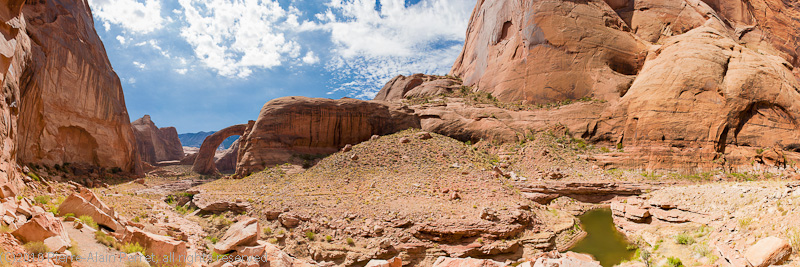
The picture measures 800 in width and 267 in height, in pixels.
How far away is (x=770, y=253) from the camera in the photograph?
8.15 metres

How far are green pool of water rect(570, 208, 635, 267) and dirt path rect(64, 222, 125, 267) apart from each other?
16012mm

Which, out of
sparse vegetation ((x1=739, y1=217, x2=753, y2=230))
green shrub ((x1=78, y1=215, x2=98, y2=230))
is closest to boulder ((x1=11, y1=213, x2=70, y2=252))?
green shrub ((x1=78, y1=215, x2=98, y2=230))

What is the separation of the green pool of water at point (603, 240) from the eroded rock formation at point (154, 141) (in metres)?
57.0

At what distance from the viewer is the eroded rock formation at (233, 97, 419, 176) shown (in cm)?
2814

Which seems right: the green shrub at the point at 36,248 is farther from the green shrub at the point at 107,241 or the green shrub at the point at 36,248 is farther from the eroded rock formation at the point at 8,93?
the eroded rock formation at the point at 8,93

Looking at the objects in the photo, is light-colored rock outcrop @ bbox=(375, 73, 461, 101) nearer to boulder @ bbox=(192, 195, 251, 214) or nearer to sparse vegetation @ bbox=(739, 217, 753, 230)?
boulder @ bbox=(192, 195, 251, 214)

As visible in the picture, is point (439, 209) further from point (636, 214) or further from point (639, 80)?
point (639, 80)

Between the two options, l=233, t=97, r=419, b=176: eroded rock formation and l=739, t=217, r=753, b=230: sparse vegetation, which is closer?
l=739, t=217, r=753, b=230: sparse vegetation

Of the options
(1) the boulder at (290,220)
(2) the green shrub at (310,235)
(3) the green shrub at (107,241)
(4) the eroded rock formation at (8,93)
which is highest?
(4) the eroded rock formation at (8,93)

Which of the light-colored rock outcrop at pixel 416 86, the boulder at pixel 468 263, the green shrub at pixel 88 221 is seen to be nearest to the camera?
the green shrub at pixel 88 221

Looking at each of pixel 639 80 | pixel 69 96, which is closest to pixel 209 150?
pixel 69 96

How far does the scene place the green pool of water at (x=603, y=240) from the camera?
15.2m

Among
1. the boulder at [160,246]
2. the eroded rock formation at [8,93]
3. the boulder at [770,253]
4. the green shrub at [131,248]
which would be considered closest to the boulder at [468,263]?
the boulder at [770,253]

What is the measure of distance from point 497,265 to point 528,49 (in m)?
27.0
